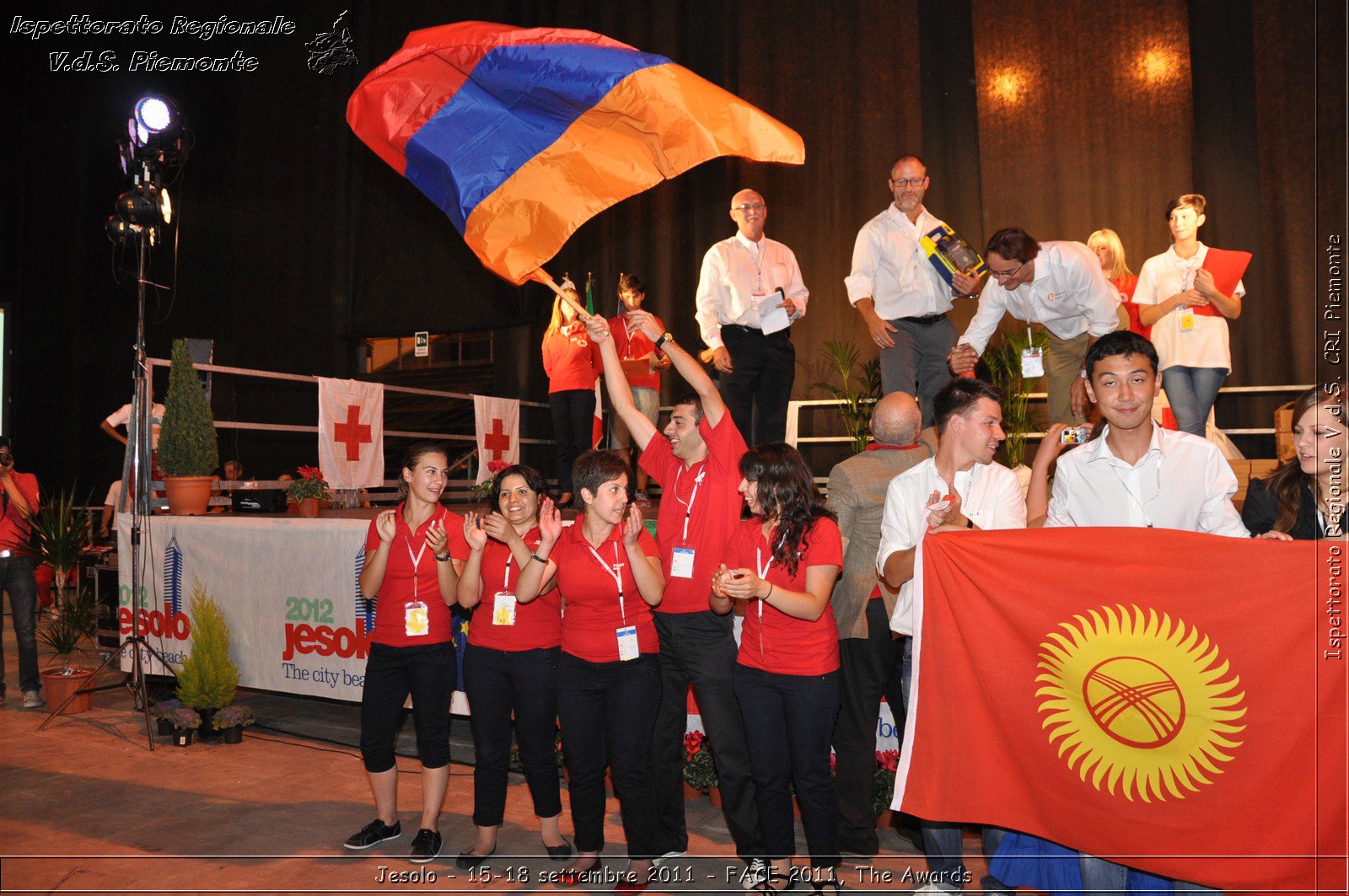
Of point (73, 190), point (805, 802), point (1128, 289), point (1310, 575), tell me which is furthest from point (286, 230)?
point (1310, 575)

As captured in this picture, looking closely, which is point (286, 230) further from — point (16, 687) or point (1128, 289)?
point (1128, 289)

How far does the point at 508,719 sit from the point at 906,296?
10.4 ft

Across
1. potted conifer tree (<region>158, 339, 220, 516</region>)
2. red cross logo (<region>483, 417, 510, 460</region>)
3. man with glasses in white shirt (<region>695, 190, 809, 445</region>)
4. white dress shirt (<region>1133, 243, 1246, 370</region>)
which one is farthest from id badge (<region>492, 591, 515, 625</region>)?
red cross logo (<region>483, 417, 510, 460</region>)

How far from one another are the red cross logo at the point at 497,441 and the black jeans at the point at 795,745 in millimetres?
6637

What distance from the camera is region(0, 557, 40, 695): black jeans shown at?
719cm

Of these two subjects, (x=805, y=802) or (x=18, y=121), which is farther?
(x=18, y=121)

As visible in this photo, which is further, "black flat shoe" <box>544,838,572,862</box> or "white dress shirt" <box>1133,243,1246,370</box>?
"white dress shirt" <box>1133,243,1246,370</box>

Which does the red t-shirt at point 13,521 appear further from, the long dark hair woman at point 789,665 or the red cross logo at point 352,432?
the long dark hair woman at point 789,665

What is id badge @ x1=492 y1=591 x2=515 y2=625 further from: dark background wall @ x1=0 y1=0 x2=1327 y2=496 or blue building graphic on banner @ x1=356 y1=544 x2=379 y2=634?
dark background wall @ x1=0 y1=0 x2=1327 y2=496

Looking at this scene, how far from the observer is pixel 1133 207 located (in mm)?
8547

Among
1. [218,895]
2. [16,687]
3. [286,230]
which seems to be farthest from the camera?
[286,230]

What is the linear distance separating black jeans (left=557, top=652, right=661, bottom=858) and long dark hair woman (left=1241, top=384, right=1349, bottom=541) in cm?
233

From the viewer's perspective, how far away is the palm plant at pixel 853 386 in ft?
27.9

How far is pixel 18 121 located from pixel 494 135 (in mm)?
13530
